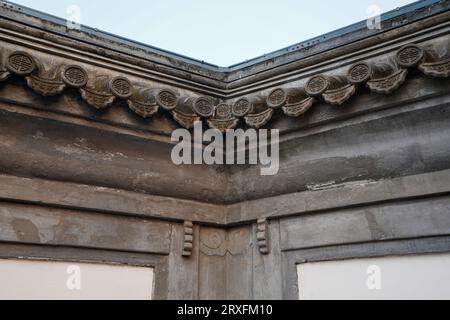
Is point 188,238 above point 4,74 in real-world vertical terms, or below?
below

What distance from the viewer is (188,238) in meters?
2.74

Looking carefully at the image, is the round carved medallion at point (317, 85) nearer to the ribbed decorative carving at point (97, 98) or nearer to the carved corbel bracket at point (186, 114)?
the carved corbel bracket at point (186, 114)

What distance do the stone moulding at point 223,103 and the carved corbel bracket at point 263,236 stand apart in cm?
70

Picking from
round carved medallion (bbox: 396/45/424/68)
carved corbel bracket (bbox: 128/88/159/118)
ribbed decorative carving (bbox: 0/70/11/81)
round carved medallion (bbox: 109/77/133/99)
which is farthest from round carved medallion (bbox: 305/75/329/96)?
ribbed decorative carving (bbox: 0/70/11/81)

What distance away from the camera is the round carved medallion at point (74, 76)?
2.37 meters

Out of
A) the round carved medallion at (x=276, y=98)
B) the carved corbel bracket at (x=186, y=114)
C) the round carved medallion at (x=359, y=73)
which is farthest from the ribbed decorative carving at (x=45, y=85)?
the round carved medallion at (x=359, y=73)

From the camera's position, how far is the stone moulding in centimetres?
228

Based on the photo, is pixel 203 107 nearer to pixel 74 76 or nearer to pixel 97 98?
pixel 97 98

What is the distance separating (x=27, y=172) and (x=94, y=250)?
64 cm

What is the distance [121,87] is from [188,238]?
114cm

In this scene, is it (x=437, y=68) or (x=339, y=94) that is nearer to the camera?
(x=437, y=68)

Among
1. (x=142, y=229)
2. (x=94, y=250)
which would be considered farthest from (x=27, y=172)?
(x=142, y=229)

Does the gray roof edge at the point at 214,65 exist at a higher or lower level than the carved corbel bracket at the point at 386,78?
higher

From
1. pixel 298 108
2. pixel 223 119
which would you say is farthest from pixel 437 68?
pixel 223 119
